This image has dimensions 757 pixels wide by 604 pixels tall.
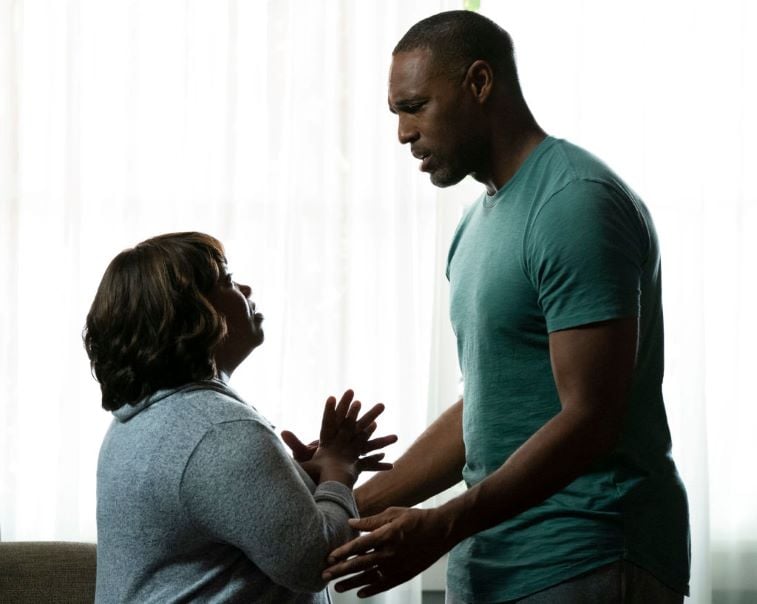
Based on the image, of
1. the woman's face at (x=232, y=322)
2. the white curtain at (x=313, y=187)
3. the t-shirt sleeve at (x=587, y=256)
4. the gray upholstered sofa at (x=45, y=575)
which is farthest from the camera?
the white curtain at (x=313, y=187)

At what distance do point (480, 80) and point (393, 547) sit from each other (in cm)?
71

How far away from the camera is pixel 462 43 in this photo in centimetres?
154

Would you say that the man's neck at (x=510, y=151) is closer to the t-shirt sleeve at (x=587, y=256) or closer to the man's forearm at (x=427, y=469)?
the t-shirt sleeve at (x=587, y=256)

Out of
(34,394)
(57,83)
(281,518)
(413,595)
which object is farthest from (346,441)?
(57,83)

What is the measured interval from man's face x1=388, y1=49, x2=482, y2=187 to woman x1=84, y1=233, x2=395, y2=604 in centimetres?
37

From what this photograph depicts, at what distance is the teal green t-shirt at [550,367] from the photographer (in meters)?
1.32

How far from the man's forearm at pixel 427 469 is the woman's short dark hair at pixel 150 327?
424mm

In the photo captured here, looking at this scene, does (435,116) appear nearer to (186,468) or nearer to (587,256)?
(587,256)

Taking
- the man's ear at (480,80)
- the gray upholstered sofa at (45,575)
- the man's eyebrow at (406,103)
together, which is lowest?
the gray upholstered sofa at (45,575)

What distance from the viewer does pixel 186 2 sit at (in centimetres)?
323

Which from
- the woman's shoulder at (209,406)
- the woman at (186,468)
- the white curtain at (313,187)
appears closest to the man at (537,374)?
the woman at (186,468)

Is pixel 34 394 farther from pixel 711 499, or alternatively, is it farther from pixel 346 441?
pixel 711 499

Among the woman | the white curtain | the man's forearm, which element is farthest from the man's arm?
the white curtain

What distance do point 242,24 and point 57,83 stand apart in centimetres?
63
